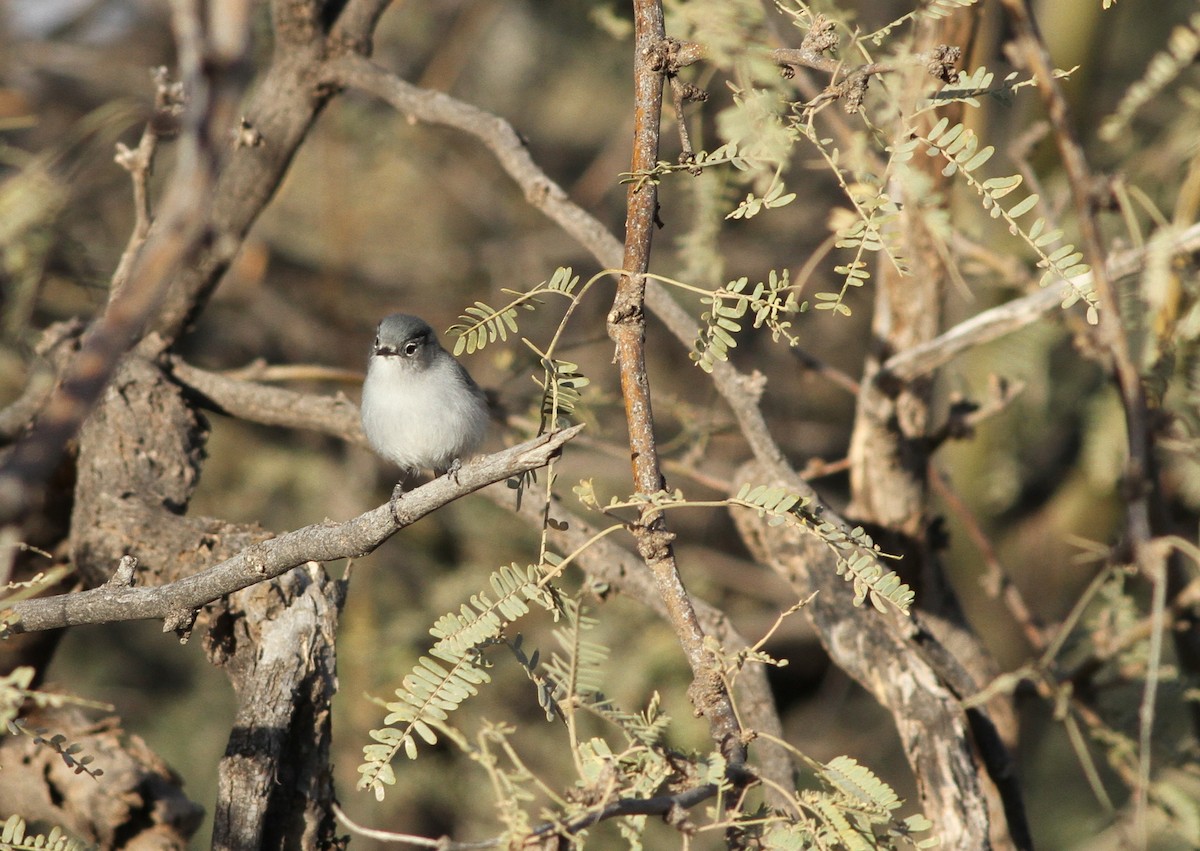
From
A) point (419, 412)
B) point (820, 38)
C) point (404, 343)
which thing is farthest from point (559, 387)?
point (404, 343)

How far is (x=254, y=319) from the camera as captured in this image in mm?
6000

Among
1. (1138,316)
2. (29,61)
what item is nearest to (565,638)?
(1138,316)

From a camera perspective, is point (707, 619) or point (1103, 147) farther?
point (1103, 147)

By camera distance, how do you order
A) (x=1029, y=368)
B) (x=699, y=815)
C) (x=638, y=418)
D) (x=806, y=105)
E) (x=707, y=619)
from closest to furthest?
(x=806, y=105), (x=638, y=418), (x=707, y=619), (x=1029, y=368), (x=699, y=815)

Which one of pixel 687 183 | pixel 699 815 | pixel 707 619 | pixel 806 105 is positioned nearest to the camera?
pixel 806 105

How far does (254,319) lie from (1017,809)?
15.2ft

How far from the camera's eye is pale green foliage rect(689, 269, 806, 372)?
182 cm

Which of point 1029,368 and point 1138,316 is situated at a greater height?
point 1029,368

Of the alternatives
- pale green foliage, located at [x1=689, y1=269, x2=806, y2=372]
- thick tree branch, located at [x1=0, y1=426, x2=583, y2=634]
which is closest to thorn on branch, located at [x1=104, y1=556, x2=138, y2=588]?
thick tree branch, located at [x1=0, y1=426, x2=583, y2=634]

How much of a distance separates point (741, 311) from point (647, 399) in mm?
244

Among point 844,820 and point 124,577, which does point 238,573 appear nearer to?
point 124,577

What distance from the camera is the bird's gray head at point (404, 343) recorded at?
358 centimetres

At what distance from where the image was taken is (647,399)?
200 centimetres

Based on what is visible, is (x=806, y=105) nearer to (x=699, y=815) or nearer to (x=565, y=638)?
(x=565, y=638)
